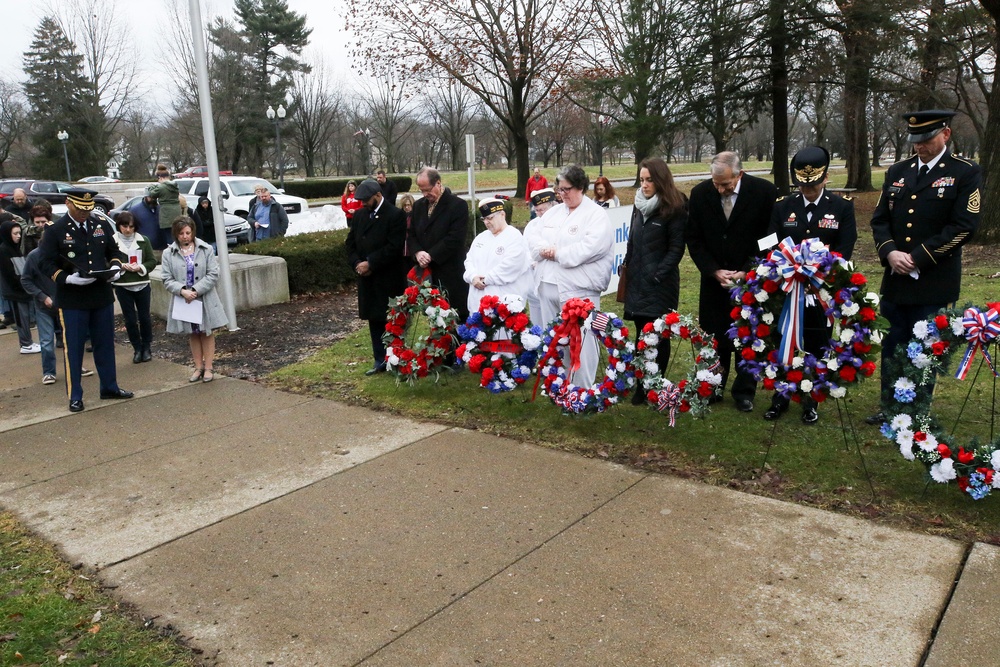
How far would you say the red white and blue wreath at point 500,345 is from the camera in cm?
602

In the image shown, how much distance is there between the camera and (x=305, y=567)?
4.01 metres

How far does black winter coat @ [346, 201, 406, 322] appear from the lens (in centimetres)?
739

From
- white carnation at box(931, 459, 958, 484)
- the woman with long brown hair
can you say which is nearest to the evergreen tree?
the woman with long brown hair

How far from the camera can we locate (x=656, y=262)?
592cm

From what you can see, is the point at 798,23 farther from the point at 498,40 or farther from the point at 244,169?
the point at 244,169

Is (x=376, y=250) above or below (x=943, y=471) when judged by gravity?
above

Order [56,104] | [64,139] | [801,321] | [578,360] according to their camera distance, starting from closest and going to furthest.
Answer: [801,321] → [578,360] → [64,139] → [56,104]

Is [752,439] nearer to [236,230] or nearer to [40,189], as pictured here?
[236,230]

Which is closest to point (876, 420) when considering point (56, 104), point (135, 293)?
point (135, 293)

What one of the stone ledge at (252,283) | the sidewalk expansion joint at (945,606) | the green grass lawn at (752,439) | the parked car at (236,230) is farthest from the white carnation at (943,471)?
the parked car at (236,230)

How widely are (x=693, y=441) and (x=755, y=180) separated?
1.88 meters

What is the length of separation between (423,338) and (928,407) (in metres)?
3.92

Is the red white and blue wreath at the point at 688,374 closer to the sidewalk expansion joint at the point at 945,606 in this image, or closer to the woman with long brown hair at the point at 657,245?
the woman with long brown hair at the point at 657,245

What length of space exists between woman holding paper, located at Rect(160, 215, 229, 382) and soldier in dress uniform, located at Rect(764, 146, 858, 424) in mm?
4986
